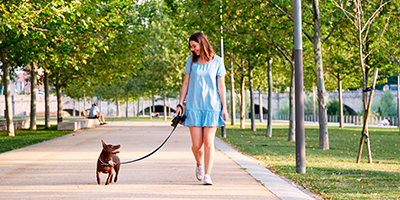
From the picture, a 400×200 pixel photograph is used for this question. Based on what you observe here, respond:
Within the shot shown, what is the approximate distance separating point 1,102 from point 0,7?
78518mm

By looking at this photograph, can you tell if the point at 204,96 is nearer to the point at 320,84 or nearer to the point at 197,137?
the point at 197,137

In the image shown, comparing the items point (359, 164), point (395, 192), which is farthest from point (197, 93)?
point (359, 164)

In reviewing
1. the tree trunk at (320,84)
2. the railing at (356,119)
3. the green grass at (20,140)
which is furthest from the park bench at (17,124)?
the railing at (356,119)

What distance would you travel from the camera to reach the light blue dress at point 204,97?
638 centimetres

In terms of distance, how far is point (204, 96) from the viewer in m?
6.41

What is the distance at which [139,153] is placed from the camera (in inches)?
473

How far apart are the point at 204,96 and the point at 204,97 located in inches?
0.5

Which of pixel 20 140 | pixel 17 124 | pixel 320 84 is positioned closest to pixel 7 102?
pixel 20 140

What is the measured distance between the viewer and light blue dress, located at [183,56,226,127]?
638 centimetres

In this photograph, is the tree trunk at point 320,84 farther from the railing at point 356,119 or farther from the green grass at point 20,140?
the railing at point 356,119

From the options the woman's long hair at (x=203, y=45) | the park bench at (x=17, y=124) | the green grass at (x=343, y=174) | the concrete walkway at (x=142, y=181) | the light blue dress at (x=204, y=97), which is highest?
the woman's long hair at (x=203, y=45)

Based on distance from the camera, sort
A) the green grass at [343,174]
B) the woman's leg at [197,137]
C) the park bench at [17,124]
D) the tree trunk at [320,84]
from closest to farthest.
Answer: the green grass at [343,174] → the woman's leg at [197,137] → the tree trunk at [320,84] → the park bench at [17,124]

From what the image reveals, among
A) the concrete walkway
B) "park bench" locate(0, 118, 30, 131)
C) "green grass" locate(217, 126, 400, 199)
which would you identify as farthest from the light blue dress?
"park bench" locate(0, 118, 30, 131)

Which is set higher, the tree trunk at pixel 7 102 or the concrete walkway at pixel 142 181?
the tree trunk at pixel 7 102
